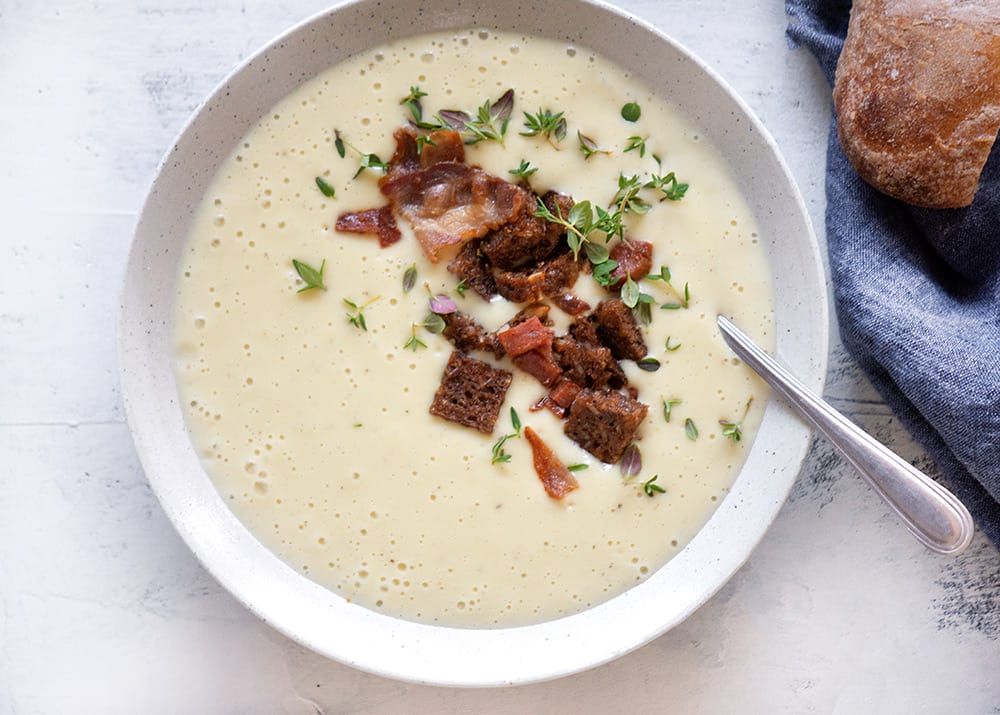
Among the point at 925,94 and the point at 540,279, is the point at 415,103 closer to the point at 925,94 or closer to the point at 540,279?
the point at 540,279

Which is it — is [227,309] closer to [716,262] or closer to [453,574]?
[453,574]

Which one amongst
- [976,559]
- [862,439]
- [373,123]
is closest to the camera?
[862,439]

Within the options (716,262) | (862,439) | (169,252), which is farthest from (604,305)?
(169,252)

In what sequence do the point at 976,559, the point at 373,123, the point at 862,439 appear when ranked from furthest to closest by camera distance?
the point at 976,559 < the point at 373,123 < the point at 862,439

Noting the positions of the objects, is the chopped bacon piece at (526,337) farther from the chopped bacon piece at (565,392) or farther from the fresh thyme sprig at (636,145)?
the fresh thyme sprig at (636,145)

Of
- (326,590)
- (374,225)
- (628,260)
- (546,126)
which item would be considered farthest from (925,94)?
(326,590)
